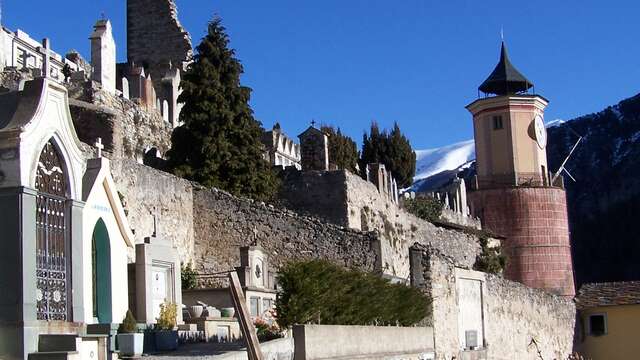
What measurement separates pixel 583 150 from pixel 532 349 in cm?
8309

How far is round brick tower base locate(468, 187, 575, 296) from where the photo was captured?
53.0m

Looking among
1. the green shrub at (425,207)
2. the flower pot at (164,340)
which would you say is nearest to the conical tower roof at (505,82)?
the green shrub at (425,207)

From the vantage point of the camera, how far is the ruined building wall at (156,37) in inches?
2117

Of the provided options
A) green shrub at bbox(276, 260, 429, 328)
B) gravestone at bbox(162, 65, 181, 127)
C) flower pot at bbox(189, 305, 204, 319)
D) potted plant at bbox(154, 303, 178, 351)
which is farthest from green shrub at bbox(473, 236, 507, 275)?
potted plant at bbox(154, 303, 178, 351)

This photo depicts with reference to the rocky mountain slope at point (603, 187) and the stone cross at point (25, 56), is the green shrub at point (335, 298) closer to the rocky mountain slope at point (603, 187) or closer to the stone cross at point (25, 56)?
the stone cross at point (25, 56)

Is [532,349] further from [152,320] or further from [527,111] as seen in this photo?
[527,111]

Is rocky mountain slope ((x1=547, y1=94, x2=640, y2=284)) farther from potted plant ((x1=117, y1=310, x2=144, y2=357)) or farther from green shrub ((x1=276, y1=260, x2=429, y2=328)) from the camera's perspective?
potted plant ((x1=117, y1=310, x2=144, y2=357))

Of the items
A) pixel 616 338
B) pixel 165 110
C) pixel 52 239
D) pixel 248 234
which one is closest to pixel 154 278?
pixel 52 239

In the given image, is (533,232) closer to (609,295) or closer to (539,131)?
(539,131)

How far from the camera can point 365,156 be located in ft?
213

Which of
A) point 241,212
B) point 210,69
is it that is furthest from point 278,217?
point 210,69

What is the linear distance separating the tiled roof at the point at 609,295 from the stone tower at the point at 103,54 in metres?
19.9

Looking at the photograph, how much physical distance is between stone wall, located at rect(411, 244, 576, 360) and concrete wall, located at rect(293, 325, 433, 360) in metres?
1.54

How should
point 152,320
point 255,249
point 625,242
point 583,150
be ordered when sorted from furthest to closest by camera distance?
1. point 583,150
2. point 625,242
3. point 255,249
4. point 152,320
